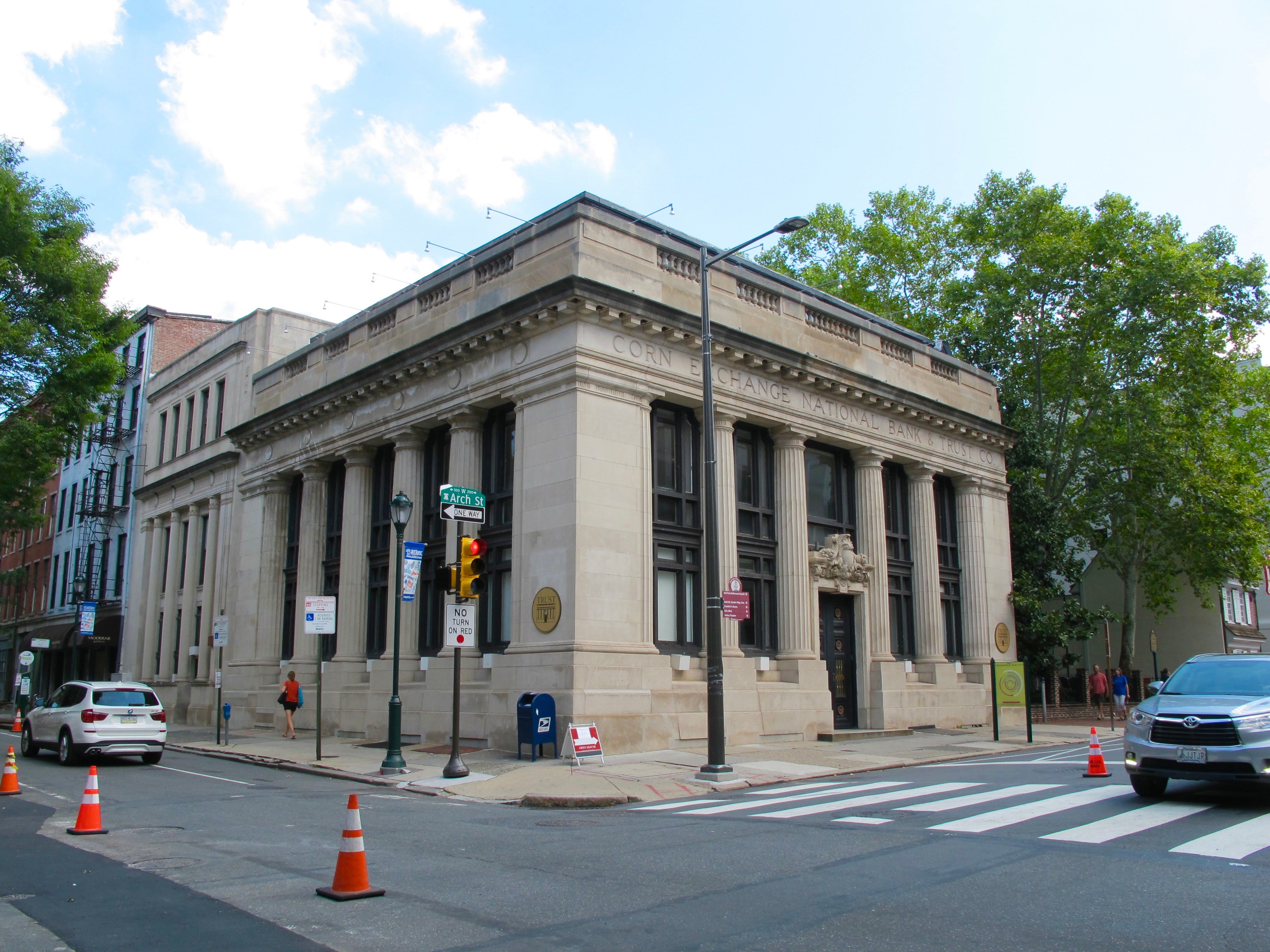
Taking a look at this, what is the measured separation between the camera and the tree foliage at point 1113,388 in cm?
3472

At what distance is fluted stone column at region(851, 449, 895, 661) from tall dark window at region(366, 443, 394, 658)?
13.0 metres

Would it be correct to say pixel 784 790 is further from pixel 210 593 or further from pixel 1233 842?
pixel 210 593

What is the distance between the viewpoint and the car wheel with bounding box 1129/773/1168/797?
456 inches

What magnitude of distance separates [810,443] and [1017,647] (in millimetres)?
12737

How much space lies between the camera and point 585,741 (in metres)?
18.3

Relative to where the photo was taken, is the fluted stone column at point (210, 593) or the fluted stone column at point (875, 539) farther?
the fluted stone column at point (210, 593)

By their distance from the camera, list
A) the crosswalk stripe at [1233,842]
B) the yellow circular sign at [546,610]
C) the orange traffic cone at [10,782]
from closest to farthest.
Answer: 1. the crosswalk stripe at [1233,842]
2. the orange traffic cone at [10,782]
3. the yellow circular sign at [546,610]

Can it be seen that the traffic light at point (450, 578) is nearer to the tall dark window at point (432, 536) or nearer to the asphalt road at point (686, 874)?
the asphalt road at point (686, 874)

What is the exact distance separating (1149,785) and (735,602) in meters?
7.33

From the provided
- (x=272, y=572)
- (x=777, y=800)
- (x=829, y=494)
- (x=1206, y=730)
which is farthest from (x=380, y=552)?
(x=1206, y=730)

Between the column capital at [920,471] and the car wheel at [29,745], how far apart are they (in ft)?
76.9

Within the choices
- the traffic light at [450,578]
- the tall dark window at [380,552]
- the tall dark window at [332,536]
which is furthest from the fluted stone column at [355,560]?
the traffic light at [450,578]

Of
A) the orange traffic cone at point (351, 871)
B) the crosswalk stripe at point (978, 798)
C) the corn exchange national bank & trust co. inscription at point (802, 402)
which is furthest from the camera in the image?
the corn exchange national bank & trust co. inscription at point (802, 402)

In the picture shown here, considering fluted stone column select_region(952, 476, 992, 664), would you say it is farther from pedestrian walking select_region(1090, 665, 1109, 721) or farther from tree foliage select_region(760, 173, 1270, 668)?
pedestrian walking select_region(1090, 665, 1109, 721)
